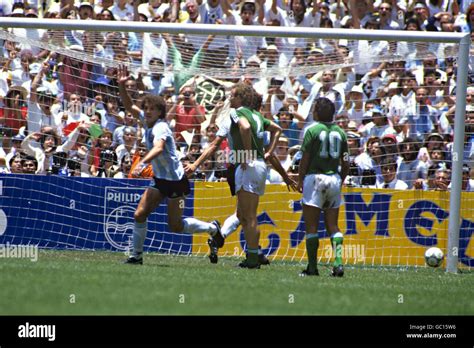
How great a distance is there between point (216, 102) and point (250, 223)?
13.6 feet

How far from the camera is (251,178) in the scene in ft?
39.5

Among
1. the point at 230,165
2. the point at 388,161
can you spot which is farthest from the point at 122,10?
the point at 230,165

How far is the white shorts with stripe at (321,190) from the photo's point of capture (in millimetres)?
11484

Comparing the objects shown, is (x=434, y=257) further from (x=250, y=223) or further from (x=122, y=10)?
(x=122, y=10)

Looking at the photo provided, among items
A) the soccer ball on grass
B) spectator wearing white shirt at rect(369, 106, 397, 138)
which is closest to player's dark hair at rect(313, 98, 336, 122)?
the soccer ball on grass

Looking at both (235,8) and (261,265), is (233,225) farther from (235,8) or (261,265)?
(235,8)

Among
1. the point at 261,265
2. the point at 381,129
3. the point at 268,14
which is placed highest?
the point at 268,14

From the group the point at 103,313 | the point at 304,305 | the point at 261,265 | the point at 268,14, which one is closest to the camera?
the point at 103,313

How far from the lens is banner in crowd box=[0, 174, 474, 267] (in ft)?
49.0

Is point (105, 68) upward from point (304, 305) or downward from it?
upward

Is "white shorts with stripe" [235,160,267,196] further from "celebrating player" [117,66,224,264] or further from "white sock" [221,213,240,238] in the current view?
"white sock" [221,213,240,238]

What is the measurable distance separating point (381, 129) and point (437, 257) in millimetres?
2630

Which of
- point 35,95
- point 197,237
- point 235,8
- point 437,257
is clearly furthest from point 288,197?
point 235,8

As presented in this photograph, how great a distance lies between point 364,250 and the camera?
15.1 metres
